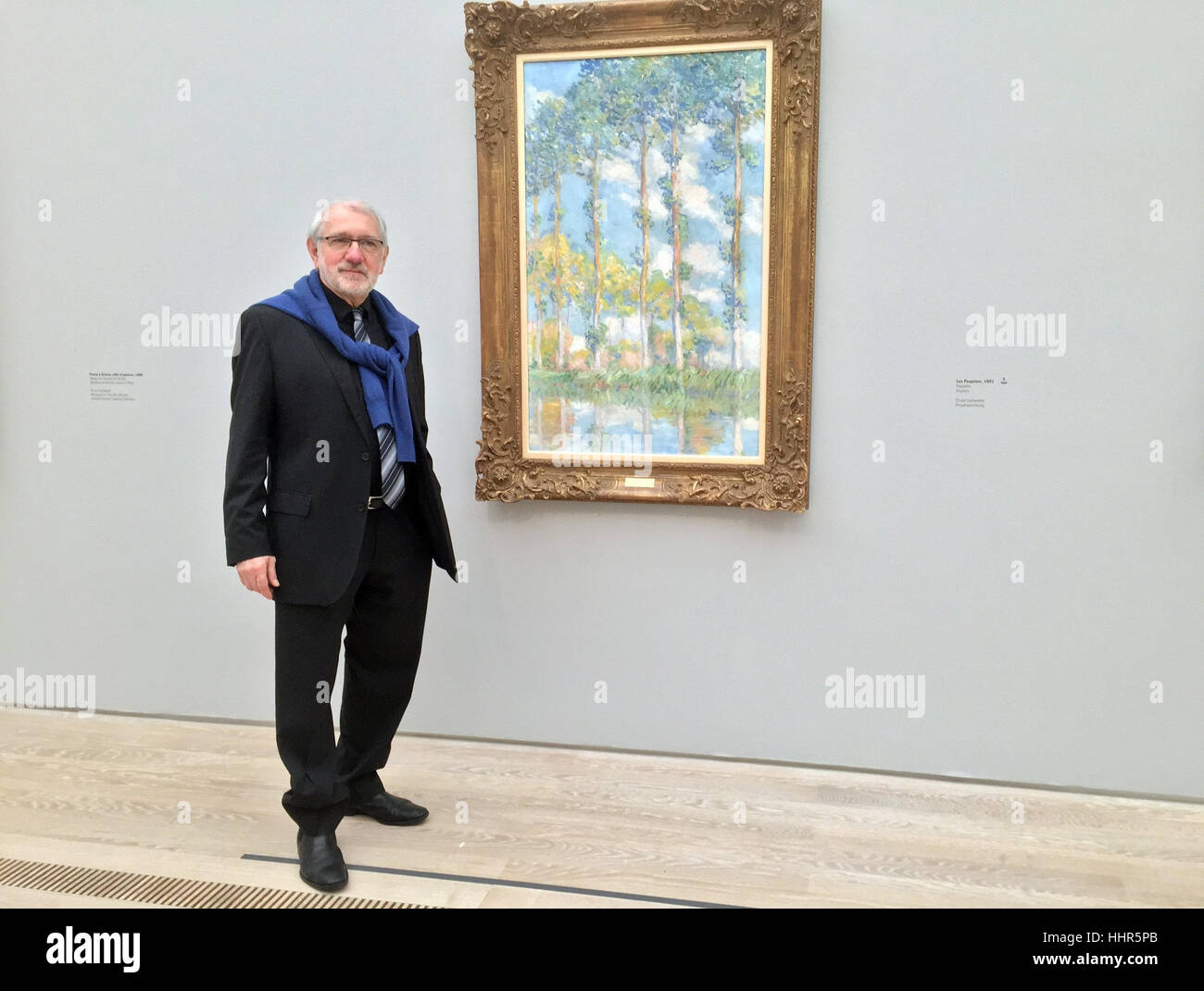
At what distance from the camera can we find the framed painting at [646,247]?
114 inches

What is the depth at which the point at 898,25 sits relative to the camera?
282cm

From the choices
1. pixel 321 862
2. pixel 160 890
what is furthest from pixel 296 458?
pixel 160 890

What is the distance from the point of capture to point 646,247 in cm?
303

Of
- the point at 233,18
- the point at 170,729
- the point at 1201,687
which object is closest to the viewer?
the point at 1201,687

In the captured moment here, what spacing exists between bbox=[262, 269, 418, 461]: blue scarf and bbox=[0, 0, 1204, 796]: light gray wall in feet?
2.17

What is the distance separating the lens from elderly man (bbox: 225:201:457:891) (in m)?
2.39

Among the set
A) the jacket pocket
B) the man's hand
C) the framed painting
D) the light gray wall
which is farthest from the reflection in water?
the man's hand

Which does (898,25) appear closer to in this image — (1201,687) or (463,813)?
(1201,687)

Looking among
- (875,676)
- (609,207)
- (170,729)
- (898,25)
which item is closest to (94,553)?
(170,729)

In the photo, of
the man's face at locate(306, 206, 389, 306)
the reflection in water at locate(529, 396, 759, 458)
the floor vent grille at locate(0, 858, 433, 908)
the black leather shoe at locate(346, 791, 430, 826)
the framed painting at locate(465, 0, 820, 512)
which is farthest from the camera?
the reflection in water at locate(529, 396, 759, 458)

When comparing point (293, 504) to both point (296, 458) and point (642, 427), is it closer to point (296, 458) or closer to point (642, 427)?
point (296, 458)

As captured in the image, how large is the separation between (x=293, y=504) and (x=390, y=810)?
0.94m

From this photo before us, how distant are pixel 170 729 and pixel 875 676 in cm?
240

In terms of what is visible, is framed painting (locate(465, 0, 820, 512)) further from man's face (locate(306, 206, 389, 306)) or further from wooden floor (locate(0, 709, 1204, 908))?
wooden floor (locate(0, 709, 1204, 908))
